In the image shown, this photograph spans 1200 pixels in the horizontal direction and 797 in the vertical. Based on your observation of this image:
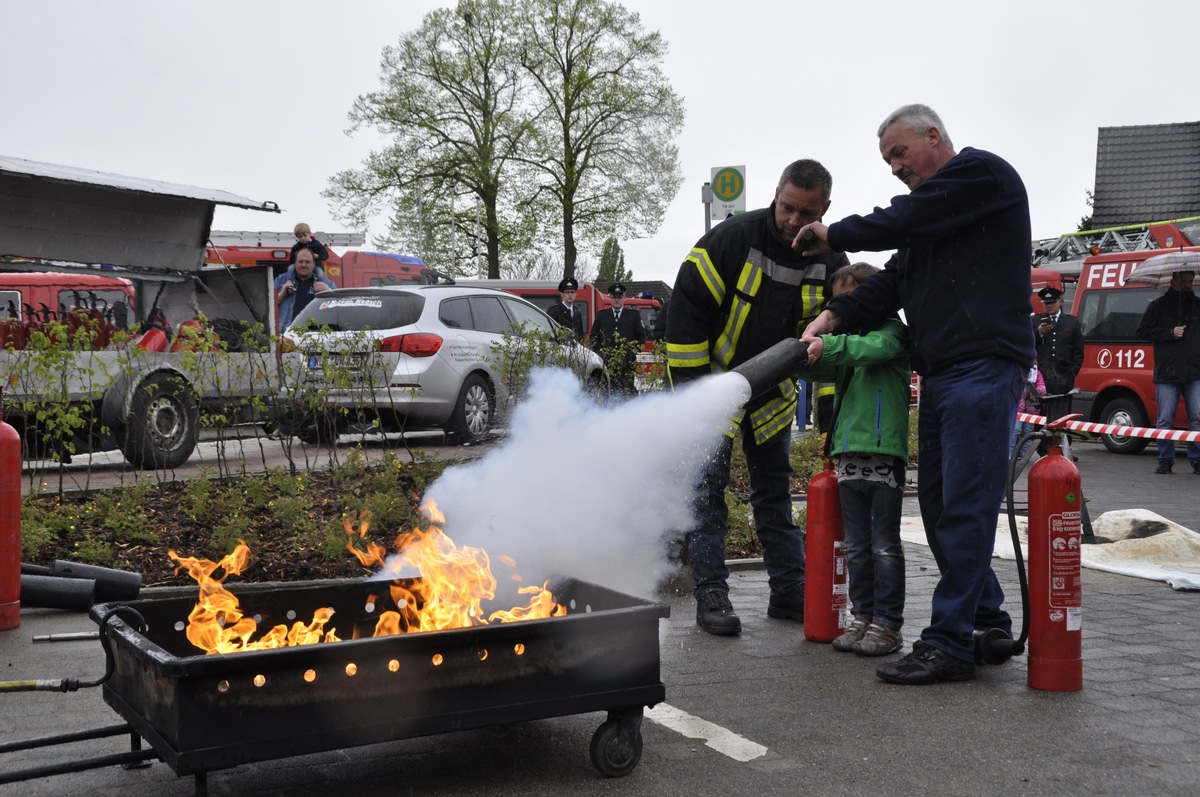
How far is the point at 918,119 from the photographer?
5203 mm

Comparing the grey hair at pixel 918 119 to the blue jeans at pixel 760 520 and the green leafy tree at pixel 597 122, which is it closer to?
the blue jeans at pixel 760 520

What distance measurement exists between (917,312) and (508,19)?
132ft

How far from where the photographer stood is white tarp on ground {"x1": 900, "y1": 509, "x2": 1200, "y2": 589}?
24.9 feet

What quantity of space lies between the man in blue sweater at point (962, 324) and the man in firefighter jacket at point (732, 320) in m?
0.77

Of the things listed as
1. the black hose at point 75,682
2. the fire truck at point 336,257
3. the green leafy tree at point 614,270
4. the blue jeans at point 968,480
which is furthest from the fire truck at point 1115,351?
the green leafy tree at point 614,270

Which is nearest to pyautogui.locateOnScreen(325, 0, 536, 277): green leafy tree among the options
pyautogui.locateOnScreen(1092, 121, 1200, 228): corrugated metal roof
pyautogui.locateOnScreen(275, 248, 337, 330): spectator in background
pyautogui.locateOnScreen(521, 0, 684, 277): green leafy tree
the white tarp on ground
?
pyautogui.locateOnScreen(521, 0, 684, 277): green leafy tree

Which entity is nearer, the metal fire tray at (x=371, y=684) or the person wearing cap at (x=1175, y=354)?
the metal fire tray at (x=371, y=684)

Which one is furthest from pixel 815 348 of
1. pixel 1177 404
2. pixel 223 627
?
pixel 1177 404

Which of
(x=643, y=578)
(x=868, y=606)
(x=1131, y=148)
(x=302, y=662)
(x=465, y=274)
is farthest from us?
(x=465, y=274)

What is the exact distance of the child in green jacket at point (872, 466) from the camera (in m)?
5.49

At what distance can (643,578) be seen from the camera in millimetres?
6164

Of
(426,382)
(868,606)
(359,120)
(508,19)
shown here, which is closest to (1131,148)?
(508,19)

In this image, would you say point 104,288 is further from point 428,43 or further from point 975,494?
point 428,43

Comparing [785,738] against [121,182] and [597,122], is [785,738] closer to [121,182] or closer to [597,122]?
[121,182]
